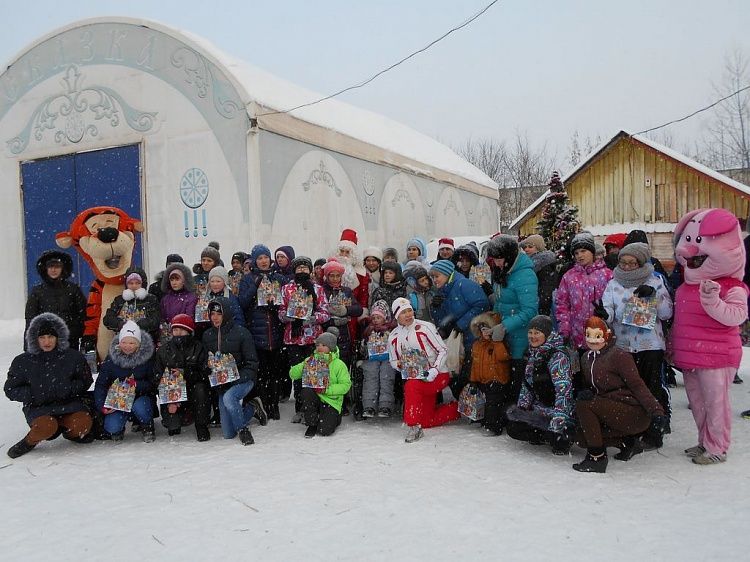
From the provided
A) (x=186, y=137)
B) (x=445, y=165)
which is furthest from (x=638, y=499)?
(x=445, y=165)

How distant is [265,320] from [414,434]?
6.10ft

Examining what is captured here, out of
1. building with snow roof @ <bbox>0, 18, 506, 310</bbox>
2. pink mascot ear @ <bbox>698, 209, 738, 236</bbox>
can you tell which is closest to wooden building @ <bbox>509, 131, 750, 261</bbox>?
building with snow roof @ <bbox>0, 18, 506, 310</bbox>

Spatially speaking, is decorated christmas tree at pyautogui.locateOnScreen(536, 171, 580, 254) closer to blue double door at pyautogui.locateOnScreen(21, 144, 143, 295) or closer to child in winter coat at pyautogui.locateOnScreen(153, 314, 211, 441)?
blue double door at pyautogui.locateOnScreen(21, 144, 143, 295)

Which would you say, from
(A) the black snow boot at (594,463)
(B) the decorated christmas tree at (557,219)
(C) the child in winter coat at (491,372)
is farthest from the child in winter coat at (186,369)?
(B) the decorated christmas tree at (557,219)

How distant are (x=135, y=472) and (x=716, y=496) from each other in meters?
3.90

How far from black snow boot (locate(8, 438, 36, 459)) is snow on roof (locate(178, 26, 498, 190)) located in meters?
6.05

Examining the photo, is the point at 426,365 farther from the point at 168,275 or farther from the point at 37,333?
the point at 37,333

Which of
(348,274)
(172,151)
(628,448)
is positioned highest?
(172,151)

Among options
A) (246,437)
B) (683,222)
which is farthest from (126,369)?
(683,222)

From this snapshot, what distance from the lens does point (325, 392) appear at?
5.03 m

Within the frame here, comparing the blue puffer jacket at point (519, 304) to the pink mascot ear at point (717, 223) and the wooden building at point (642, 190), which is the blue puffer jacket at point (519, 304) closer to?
the pink mascot ear at point (717, 223)

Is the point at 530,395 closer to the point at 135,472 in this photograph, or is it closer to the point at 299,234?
the point at 135,472

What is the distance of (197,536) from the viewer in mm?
3109

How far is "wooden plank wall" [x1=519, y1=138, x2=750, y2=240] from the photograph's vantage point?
14.2 metres
